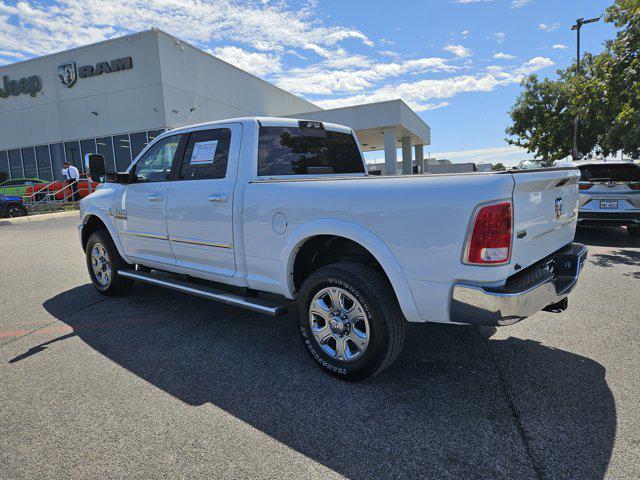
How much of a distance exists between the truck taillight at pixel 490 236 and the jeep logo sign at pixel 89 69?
25.0m

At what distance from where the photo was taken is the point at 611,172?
8258 millimetres

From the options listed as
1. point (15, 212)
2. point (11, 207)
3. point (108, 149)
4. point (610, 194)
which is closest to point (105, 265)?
point (610, 194)

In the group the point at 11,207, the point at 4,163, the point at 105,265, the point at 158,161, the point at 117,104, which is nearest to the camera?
the point at 158,161

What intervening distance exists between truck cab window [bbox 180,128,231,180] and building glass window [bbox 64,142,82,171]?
81.8 ft

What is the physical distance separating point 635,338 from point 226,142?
4016mm

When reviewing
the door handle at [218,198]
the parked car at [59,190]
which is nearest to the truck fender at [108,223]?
the door handle at [218,198]

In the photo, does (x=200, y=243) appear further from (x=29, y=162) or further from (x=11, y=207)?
(x=29, y=162)

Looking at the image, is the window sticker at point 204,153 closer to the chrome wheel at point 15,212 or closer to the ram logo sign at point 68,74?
the chrome wheel at point 15,212

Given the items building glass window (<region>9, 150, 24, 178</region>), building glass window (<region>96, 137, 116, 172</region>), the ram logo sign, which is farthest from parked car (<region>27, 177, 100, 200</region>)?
building glass window (<region>9, 150, 24, 178</region>)

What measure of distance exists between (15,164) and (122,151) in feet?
31.3

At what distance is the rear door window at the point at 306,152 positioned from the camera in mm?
4000

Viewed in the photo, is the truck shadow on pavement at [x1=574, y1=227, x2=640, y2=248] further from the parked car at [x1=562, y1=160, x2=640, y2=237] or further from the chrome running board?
the chrome running board

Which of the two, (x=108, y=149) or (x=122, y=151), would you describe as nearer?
(x=122, y=151)

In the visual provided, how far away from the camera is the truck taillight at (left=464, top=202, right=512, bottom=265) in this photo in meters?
2.49
